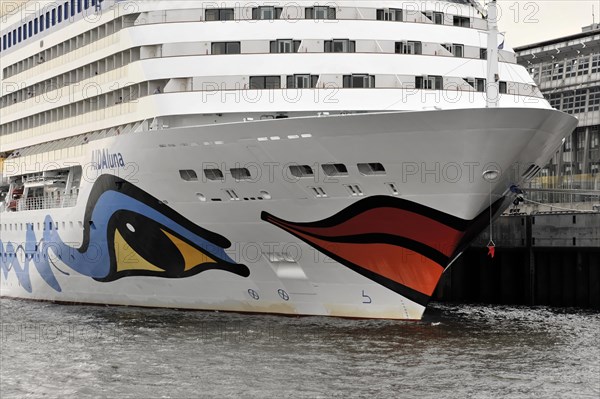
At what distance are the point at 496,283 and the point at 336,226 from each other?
12648 mm

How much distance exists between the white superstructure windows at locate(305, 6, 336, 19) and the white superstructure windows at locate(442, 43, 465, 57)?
3.12 meters

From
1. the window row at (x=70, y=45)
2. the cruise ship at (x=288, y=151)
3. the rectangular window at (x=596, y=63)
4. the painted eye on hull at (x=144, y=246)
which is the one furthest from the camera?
the rectangular window at (x=596, y=63)

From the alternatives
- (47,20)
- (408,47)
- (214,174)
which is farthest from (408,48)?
(47,20)

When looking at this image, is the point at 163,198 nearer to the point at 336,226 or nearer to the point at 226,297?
the point at 226,297

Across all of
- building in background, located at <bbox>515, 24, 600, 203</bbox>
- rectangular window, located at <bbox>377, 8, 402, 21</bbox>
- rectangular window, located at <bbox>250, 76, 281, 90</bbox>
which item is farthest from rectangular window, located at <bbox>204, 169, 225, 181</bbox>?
building in background, located at <bbox>515, 24, 600, 203</bbox>

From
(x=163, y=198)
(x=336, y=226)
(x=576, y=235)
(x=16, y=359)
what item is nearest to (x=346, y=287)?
(x=336, y=226)

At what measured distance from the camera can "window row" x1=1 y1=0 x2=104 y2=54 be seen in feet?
109

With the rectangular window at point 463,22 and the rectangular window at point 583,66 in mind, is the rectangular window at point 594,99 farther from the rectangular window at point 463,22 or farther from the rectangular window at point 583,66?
the rectangular window at point 463,22

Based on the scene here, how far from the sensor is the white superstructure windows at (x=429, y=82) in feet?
86.6

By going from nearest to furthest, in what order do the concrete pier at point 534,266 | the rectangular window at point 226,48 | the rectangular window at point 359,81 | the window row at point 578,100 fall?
1. the rectangular window at point 359,81
2. the rectangular window at point 226,48
3. the concrete pier at point 534,266
4. the window row at point 578,100

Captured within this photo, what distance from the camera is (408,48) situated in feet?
87.7

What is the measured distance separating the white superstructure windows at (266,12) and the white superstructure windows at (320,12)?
0.75m

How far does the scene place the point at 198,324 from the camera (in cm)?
2536

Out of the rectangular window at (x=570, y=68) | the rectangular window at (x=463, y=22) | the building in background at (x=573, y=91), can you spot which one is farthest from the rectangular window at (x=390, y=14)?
the rectangular window at (x=570, y=68)
